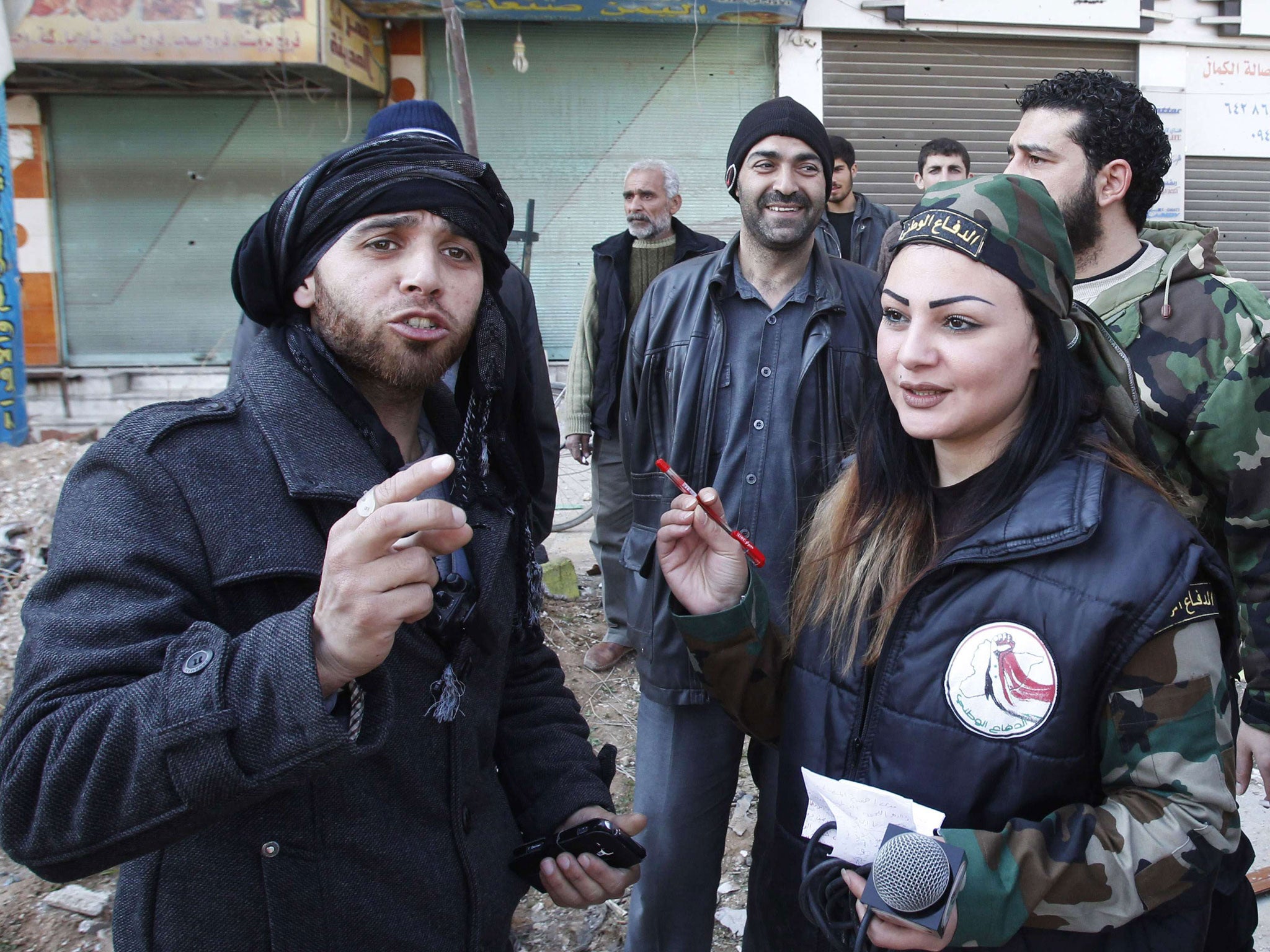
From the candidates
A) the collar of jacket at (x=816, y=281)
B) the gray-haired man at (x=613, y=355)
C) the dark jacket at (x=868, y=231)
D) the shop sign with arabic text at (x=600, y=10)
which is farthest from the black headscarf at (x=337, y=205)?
the shop sign with arabic text at (x=600, y=10)

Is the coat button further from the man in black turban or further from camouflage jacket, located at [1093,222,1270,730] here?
camouflage jacket, located at [1093,222,1270,730]

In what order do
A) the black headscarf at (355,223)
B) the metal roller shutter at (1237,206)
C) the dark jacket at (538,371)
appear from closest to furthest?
the black headscarf at (355,223), the dark jacket at (538,371), the metal roller shutter at (1237,206)

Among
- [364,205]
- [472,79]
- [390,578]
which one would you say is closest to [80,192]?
[472,79]

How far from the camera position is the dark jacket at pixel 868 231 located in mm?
5043

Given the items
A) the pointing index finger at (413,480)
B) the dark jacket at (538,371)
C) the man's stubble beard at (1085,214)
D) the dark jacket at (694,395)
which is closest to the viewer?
the pointing index finger at (413,480)

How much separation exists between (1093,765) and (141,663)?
1374mm

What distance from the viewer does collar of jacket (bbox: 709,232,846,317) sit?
2951 millimetres

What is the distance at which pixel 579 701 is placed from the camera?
14.2 feet

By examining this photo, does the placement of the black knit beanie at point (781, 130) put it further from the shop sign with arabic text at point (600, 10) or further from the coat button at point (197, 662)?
the shop sign with arabic text at point (600, 10)

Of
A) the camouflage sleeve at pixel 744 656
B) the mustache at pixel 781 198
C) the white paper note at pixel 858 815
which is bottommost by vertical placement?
the white paper note at pixel 858 815

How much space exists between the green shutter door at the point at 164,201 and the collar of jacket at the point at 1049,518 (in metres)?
8.54

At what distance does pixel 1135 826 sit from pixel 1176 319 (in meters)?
1.42

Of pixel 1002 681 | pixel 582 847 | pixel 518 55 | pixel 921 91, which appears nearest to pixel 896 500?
pixel 1002 681

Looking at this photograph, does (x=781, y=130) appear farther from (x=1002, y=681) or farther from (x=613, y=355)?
(x=1002, y=681)
